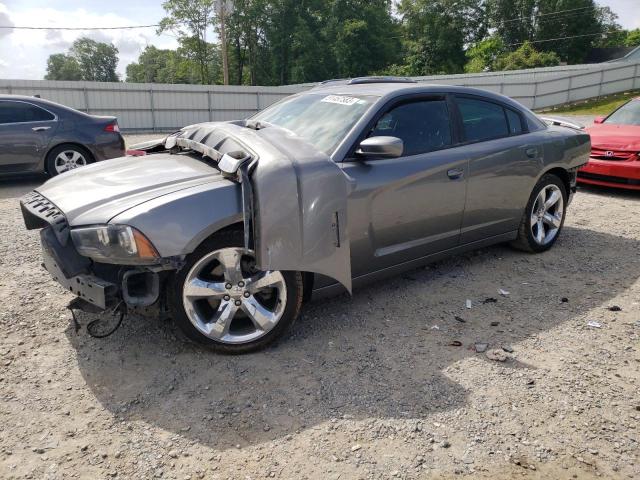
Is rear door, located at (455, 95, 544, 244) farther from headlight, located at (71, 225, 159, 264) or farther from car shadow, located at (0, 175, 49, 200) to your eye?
car shadow, located at (0, 175, 49, 200)

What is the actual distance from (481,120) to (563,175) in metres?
1.38

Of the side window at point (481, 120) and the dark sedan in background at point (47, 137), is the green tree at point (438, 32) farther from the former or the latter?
the side window at point (481, 120)

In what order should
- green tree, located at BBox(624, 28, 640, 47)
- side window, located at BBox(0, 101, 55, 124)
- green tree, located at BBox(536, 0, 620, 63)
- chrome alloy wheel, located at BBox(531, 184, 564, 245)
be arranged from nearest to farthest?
chrome alloy wheel, located at BBox(531, 184, 564, 245) → side window, located at BBox(0, 101, 55, 124) → green tree, located at BBox(536, 0, 620, 63) → green tree, located at BBox(624, 28, 640, 47)

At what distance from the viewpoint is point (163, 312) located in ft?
9.76

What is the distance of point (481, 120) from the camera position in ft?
14.7

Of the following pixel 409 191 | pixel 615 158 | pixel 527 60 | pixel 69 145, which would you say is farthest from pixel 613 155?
pixel 527 60

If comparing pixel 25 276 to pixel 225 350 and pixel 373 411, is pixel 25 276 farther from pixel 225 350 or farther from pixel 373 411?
pixel 373 411

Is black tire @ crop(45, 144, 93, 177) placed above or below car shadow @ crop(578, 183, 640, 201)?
above

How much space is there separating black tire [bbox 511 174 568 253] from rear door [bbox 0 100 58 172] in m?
7.18

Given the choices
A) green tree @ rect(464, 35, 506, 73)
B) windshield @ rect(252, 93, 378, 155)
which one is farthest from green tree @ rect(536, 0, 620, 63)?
windshield @ rect(252, 93, 378, 155)

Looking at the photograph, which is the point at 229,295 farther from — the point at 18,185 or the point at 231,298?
the point at 18,185

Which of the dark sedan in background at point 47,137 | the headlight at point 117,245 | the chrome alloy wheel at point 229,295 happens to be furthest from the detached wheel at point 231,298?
the dark sedan in background at point 47,137

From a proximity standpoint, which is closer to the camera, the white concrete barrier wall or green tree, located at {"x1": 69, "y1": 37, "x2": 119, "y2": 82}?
the white concrete barrier wall

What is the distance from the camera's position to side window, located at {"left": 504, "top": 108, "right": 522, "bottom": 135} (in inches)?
186
